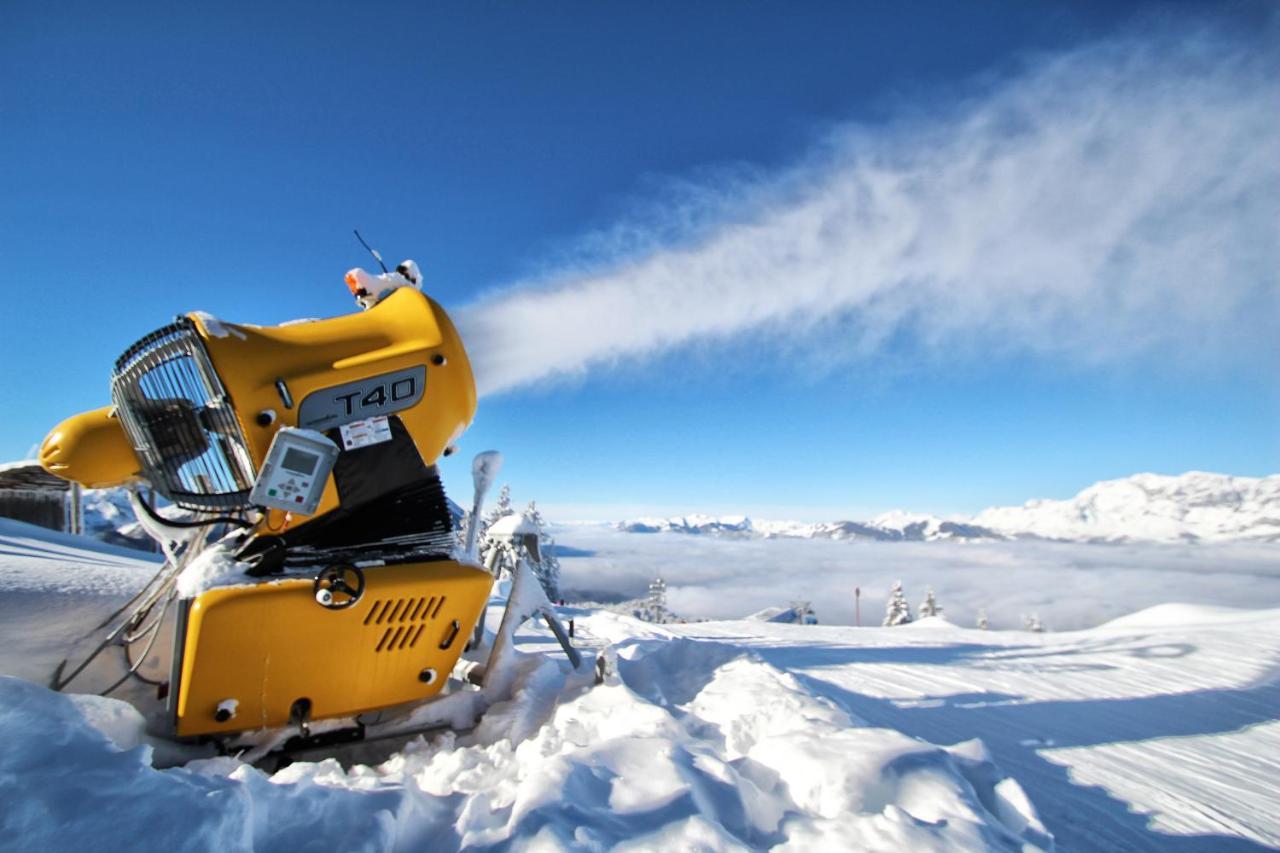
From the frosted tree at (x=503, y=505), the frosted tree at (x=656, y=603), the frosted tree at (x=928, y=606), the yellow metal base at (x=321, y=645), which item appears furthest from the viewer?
the frosted tree at (x=656, y=603)

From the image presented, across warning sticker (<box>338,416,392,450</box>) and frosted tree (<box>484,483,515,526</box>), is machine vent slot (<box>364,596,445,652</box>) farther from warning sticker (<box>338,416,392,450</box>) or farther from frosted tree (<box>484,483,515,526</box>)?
frosted tree (<box>484,483,515,526</box>)

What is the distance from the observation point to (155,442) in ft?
10.5

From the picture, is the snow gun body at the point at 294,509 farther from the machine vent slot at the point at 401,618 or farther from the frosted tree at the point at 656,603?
the frosted tree at the point at 656,603

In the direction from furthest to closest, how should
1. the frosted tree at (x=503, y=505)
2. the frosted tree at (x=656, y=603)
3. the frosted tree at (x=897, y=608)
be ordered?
the frosted tree at (x=656, y=603) < the frosted tree at (x=897, y=608) < the frosted tree at (x=503, y=505)

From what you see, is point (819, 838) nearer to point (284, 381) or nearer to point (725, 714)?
point (725, 714)

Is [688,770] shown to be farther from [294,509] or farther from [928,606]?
[928,606]

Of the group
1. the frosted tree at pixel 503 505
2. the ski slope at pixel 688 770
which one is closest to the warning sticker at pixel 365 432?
the ski slope at pixel 688 770

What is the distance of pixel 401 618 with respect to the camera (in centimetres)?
337

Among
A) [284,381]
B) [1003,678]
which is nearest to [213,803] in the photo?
[284,381]

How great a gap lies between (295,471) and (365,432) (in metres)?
0.54

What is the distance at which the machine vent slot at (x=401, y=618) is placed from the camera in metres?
3.28

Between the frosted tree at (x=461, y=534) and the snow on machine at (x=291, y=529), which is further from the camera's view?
the frosted tree at (x=461, y=534)

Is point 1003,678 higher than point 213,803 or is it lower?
lower

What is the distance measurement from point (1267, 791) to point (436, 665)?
220 inches
